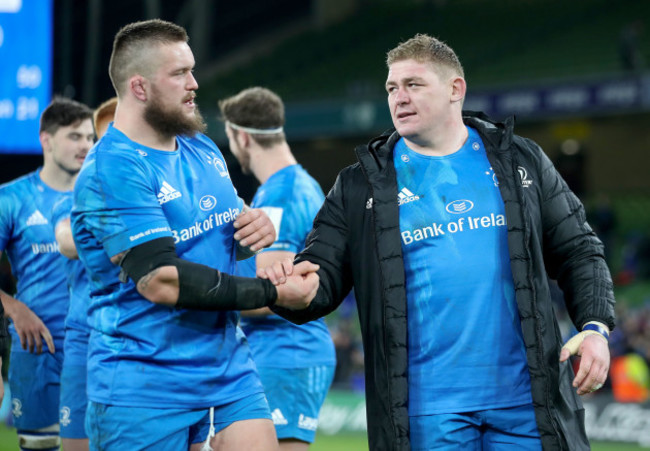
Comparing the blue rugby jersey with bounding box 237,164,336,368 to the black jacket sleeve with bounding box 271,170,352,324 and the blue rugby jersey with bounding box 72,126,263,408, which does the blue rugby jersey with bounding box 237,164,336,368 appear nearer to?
the black jacket sleeve with bounding box 271,170,352,324

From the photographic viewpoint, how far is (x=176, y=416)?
3.52m

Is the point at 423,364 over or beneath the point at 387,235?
beneath

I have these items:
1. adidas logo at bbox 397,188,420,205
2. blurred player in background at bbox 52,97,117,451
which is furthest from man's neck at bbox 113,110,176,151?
blurred player in background at bbox 52,97,117,451

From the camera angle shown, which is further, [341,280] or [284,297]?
[341,280]

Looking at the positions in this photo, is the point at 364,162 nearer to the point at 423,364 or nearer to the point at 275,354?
the point at 423,364

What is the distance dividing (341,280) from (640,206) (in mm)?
17224

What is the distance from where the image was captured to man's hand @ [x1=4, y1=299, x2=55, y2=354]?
17.9 feet

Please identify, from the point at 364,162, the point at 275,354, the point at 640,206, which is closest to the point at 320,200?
the point at 275,354

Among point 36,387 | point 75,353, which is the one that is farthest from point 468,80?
point 75,353

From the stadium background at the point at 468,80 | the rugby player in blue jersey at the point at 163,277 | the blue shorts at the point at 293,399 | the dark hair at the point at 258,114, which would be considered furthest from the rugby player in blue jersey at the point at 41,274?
the stadium background at the point at 468,80

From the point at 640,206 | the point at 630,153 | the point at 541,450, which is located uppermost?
the point at 630,153

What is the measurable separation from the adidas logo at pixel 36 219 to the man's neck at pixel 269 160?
1439mm

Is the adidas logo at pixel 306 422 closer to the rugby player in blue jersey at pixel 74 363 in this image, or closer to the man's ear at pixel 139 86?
the rugby player in blue jersey at pixel 74 363

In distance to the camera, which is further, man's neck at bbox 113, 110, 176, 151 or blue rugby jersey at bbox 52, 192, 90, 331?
blue rugby jersey at bbox 52, 192, 90, 331
